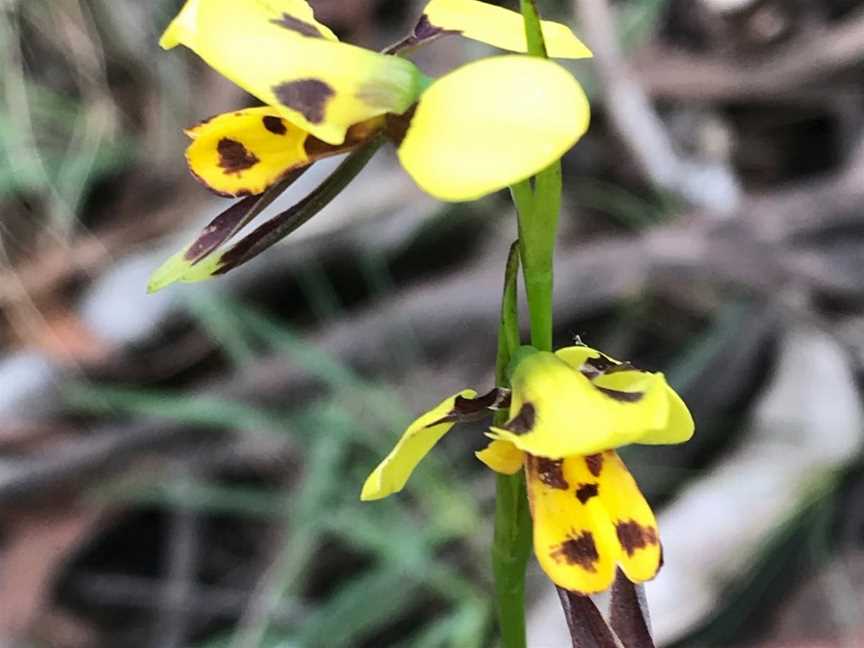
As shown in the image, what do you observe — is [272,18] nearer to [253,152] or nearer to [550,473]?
[253,152]

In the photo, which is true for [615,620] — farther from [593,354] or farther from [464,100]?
[464,100]

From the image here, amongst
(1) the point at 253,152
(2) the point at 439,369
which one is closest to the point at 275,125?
(1) the point at 253,152

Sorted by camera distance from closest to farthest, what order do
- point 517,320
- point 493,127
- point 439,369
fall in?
point 493,127 < point 517,320 < point 439,369

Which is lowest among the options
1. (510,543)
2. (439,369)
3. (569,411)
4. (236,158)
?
(439,369)

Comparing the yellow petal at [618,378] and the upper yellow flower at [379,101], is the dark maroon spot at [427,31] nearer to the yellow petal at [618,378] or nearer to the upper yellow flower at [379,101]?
the upper yellow flower at [379,101]

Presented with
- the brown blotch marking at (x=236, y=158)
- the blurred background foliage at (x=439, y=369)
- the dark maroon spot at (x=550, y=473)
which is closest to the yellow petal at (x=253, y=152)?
the brown blotch marking at (x=236, y=158)
